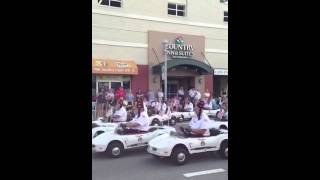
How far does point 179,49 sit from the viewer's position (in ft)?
19.6

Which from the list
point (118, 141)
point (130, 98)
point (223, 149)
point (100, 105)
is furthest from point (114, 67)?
point (223, 149)

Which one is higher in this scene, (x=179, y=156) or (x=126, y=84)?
(x=126, y=84)

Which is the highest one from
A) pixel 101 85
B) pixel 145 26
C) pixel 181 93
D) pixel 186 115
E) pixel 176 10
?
pixel 176 10

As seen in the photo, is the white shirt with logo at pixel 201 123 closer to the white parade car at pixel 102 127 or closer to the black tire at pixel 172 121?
the black tire at pixel 172 121

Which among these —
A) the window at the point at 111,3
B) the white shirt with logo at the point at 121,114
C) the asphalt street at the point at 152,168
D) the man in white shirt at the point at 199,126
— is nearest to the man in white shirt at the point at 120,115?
the white shirt with logo at the point at 121,114

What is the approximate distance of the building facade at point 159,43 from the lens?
4.81 metres

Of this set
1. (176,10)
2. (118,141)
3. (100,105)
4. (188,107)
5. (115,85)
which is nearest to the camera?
(118,141)

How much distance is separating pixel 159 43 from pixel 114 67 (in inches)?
46.7

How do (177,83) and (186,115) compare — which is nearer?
(186,115)

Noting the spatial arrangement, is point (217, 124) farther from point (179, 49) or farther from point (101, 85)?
point (179, 49)

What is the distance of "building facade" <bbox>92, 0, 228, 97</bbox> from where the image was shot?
481 cm

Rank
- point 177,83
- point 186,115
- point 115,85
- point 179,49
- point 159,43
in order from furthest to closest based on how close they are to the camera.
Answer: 1. point 179,49
2. point 159,43
3. point 177,83
4. point 115,85
5. point 186,115

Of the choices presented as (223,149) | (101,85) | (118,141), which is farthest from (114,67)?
(223,149)
